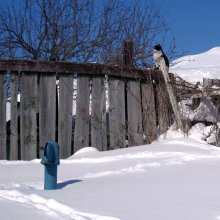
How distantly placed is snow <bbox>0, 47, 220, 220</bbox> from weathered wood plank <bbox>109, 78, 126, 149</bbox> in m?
0.54

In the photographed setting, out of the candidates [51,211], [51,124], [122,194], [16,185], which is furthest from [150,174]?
[51,124]

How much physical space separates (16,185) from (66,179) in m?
0.50

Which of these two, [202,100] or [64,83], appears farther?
[202,100]

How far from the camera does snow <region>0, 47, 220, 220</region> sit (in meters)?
2.46

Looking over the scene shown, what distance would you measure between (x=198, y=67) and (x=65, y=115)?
233 inches

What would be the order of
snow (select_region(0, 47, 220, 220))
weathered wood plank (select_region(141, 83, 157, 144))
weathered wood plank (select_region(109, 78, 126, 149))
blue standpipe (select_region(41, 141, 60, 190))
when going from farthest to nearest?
1. weathered wood plank (select_region(141, 83, 157, 144))
2. weathered wood plank (select_region(109, 78, 126, 149))
3. blue standpipe (select_region(41, 141, 60, 190))
4. snow (select_region(0, 47, 220, 220))

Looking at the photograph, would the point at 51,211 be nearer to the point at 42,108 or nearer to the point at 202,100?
the point at 42,108

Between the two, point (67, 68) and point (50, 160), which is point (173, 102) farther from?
point (50, 160)

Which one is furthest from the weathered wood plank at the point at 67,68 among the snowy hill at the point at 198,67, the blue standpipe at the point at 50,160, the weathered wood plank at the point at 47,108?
the blue standpipe at the point at 50,160

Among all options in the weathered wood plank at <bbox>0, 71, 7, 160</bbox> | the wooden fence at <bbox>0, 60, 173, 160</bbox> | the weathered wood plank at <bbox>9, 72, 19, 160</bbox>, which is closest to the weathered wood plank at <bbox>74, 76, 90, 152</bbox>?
the wooden fence at <bbox>0, 60, 173, 160</bbox>

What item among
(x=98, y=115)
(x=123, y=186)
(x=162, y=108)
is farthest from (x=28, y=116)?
(x=123, y=186)

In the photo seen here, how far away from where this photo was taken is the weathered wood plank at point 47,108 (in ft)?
16.7

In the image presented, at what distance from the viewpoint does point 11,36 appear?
28.7 feet

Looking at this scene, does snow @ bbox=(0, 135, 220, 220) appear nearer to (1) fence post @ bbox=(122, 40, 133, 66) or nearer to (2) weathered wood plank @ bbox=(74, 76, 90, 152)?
(2) weathered wood plank @ bbox=(74, 76, 90, 152)
